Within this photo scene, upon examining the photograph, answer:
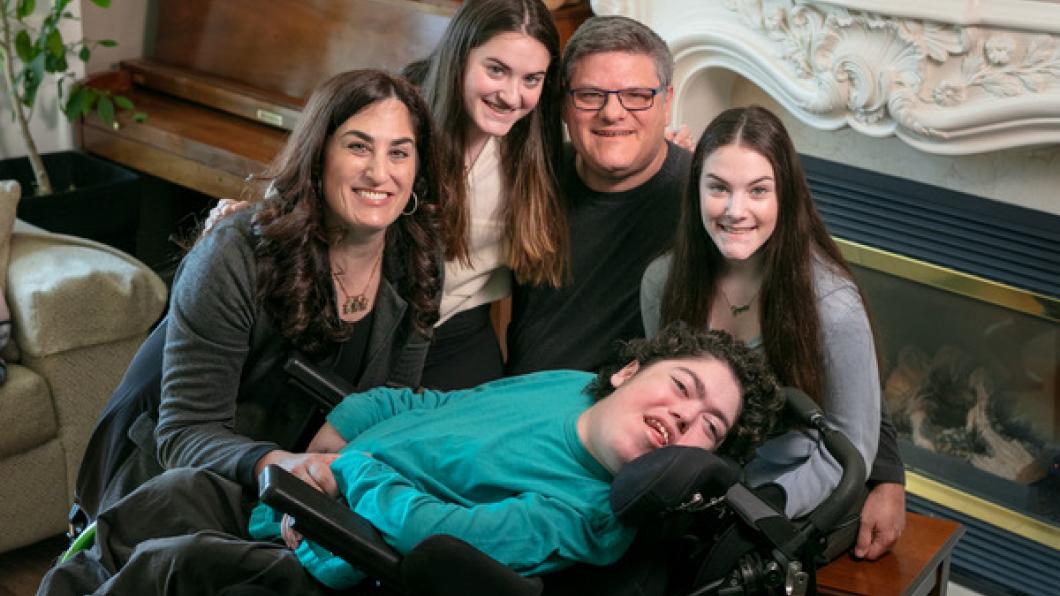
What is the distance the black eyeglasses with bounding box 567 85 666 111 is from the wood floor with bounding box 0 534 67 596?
1.57 m

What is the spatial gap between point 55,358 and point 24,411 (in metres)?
0.13

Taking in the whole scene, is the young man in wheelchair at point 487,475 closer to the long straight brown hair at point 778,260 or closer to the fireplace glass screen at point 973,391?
the long straight brown hair at point 778,260

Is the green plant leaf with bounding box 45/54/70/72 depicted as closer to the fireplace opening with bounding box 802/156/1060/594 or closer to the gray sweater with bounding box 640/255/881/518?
the fireplace opening with bounding box 802/156/1060/594

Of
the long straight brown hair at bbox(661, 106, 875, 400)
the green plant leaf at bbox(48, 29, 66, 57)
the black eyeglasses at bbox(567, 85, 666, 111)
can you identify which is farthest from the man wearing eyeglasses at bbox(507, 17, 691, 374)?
the green plant leaf at bbox(48, 29, 66, 57)

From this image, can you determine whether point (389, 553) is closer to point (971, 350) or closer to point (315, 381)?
point (315, 381)

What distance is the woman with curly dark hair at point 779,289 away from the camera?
175 centimetres

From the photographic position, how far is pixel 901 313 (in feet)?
10.2

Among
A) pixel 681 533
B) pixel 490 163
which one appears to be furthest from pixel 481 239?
pixel 681 533

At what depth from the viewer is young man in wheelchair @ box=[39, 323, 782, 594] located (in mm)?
1467

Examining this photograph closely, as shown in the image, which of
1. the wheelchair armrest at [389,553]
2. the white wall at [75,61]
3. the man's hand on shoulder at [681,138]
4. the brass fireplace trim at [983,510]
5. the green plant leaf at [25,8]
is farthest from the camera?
the white wall at [75,61]

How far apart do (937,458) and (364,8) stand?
6.16 feet

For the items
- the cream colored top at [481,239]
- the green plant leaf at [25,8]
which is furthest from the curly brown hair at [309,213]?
the green plant leaf at [25,8]

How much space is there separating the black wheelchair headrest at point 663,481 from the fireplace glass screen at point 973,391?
155 centimetres

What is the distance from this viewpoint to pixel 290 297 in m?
1.79
